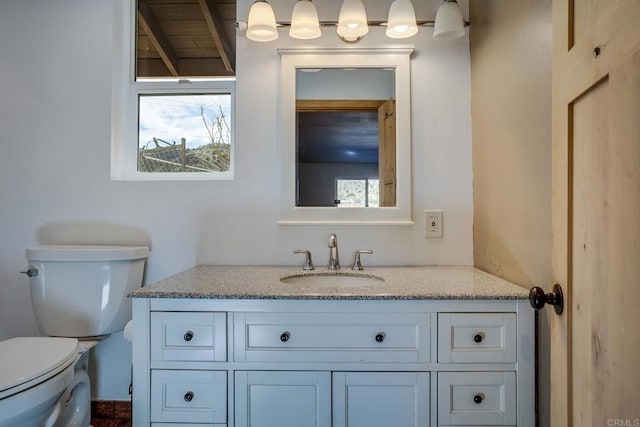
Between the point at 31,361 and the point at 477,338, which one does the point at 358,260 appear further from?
the point at 31,361

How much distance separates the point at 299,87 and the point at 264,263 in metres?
0.78

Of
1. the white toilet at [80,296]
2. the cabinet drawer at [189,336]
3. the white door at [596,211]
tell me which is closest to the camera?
the white door at [596,211]

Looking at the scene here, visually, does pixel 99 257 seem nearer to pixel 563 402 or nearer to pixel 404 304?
pixel 404 304

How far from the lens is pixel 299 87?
5.37ft

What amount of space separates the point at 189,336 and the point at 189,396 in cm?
18

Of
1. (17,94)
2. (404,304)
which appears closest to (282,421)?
(404,304)

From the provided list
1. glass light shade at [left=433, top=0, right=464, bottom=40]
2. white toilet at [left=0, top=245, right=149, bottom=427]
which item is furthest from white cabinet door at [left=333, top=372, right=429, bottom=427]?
glass light shade at [left=433, top=0, right=464, bottom=40]

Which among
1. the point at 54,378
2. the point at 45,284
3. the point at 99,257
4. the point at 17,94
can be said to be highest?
the point at 17,94

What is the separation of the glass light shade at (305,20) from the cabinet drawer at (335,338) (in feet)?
3.64

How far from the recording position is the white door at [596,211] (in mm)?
574

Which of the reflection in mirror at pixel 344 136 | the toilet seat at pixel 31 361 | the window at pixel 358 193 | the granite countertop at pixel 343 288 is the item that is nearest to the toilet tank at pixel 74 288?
the toilet seat at pixel 31 361

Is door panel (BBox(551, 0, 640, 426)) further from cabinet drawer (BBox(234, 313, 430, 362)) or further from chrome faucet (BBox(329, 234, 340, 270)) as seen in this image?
chrome faucet (BBox(329, 234, 340, 270))

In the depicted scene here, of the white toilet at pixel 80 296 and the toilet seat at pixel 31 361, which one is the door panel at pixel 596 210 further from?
the white toilet at pixel 80 296

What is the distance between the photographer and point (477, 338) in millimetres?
1110
